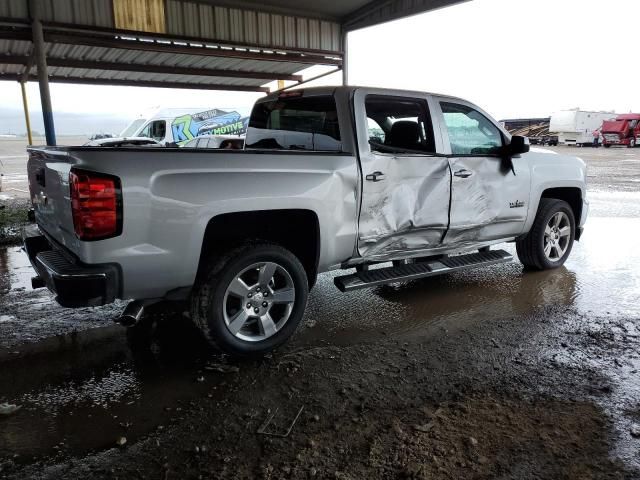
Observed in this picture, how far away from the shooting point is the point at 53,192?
3227 millimetres

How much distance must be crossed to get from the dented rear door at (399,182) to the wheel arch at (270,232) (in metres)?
0.42

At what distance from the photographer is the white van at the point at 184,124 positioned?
23.4 meters

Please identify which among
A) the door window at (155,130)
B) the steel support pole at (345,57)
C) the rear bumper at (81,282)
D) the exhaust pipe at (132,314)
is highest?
the steel support pole at (345,57)

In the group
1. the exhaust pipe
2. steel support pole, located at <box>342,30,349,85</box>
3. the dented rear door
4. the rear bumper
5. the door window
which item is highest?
steel support pole, located at <box>342,30,349,85</box>

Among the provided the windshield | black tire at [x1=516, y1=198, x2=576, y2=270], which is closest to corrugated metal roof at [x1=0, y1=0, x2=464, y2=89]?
black tire at [x1=516, y1=198, x2=576, y2=270]

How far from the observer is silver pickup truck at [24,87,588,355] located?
2850mm

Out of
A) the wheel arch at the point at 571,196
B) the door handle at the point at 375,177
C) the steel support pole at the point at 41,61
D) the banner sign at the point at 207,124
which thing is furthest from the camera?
the banner sign at the point at 207,124

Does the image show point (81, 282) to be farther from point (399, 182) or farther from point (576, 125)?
point (576, 125)

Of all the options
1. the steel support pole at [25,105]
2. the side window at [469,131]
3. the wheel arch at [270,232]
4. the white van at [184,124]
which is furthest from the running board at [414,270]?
the white van at [184,124]

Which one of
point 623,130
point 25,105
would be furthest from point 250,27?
point 623,130

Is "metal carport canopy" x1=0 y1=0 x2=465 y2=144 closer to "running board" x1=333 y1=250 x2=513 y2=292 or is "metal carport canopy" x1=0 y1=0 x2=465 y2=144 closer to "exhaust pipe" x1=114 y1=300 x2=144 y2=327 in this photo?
"running board" x1=333 y1=250 x2=513 y2=292

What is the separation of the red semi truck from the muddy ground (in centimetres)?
3958

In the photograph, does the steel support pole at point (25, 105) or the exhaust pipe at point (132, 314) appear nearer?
the exhaust pipe at point (132, 314)

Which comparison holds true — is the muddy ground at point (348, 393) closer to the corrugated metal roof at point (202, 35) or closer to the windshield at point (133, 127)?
the corrugated metal roof at point (202, 35)
